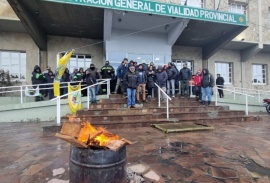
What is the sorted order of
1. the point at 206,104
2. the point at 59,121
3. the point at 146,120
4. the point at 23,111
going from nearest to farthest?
the point at 59,121
the point at 146,120
the point at 23,111
the point at 206,104

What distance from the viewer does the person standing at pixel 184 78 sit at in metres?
9.88

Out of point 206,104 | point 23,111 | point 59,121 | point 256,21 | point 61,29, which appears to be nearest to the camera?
point 59,121

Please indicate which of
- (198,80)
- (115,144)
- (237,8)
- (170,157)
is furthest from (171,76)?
(237,8)

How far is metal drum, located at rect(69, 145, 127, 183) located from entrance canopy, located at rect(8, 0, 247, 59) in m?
8.11

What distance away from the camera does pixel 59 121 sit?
6.71 metres

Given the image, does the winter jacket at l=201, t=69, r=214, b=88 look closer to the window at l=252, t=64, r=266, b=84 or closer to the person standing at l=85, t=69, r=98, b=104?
the person standing at l=85, t=69, r=98, b=104

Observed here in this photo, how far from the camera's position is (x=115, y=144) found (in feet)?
7.74

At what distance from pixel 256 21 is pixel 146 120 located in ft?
43.8

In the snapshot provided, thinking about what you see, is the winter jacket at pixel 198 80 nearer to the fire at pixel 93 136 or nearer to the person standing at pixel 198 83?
the person standing at pixel 198 83

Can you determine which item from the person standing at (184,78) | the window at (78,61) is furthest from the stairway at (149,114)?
the window at (78,61)

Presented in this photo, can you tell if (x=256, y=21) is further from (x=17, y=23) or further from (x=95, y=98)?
(x=17, y=23)

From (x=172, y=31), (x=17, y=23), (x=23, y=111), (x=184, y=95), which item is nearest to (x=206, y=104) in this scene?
(x=184, y=95)

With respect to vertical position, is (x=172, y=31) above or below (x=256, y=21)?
below

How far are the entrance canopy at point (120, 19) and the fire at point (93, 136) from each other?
25.8 feet
